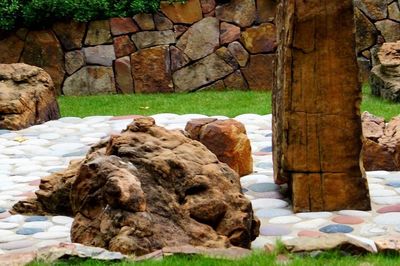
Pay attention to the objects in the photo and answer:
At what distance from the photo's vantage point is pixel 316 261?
154 inches

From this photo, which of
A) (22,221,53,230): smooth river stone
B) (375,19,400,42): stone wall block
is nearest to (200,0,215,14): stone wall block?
(375,19,400,42): stone wall block

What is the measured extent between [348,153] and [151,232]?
1.75 meters

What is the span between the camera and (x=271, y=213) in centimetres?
546

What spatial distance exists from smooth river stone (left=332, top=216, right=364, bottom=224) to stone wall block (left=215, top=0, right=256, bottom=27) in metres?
7.75

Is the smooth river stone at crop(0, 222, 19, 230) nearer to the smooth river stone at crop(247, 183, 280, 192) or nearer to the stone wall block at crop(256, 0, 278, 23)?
the smooth river stone at crop(247, 183, 280, 192)

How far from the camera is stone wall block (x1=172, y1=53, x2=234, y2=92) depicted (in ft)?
42.0

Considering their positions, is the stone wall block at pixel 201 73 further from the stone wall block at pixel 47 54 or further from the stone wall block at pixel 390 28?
the stone wall block at pixel 390 28

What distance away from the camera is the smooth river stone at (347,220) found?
516 cm

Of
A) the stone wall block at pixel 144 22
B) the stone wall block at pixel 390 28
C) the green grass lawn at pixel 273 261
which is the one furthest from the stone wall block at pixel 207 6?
the green grass lawn at pixel 273 261

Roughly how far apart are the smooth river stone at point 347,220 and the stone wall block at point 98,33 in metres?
8.12

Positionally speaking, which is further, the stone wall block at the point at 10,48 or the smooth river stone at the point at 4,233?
the stone wall block at the point at 10,48

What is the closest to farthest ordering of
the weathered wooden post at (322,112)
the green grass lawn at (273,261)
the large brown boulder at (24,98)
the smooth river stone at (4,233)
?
1. the green grass lawn at (273,261)
2. the smooth river stone at (4,233)
3. the weathered wooden post at (322,112)
4. the large brown boulder at (24,98)

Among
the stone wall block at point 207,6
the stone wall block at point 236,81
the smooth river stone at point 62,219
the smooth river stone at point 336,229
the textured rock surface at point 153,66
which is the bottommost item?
the smooth river stone at point 336,229

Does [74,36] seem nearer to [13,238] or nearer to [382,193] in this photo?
[382,193]
